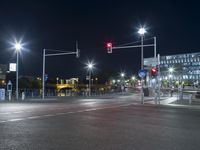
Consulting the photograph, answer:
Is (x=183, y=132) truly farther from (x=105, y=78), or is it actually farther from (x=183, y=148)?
(x=105, y=78)

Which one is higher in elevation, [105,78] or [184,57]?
[184,57]

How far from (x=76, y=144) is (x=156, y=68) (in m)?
26.5

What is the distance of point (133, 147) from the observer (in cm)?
945

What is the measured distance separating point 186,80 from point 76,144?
7061 inches

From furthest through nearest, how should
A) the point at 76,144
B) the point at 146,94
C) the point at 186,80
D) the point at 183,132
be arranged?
the point at 186,80, the point at 146,94, the point at 183,132, the point at 76,144

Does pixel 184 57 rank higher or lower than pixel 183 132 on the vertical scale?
higher

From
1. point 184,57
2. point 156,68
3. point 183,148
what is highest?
point 184,57

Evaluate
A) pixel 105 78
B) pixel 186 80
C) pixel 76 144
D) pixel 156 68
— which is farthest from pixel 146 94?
pixel 186 80

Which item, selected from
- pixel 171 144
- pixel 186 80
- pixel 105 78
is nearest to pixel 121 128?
pixel 171 144

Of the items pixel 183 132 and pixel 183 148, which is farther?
pixel 183 132

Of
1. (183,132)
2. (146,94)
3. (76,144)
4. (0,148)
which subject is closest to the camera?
(0,148)

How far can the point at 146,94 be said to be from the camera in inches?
2430

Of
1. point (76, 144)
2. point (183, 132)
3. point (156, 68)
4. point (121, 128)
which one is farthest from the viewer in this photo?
point (156, 68)

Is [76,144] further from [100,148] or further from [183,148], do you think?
[183,148]
